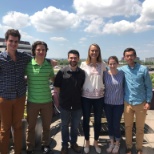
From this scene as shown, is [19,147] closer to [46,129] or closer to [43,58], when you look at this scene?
[46,129]

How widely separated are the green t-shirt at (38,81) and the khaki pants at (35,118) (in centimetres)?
10

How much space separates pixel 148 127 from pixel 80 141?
6.82ft

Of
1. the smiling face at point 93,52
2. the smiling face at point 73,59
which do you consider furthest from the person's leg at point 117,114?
the smiling face at point 73,59

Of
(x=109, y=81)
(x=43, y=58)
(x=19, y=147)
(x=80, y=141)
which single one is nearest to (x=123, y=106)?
(x=109, y=81)

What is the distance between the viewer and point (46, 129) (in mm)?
4254

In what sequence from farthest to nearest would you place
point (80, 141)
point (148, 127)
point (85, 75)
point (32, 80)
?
1. point (148, 127)
2. point (80, 141)
3. point (85, 75)
4. point (32, 80)

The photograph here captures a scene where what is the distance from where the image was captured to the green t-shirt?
388 centimetres

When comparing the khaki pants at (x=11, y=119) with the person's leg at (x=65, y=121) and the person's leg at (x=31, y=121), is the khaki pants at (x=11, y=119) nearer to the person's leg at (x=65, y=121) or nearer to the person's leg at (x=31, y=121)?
the person's leg at (x=31, y=121)

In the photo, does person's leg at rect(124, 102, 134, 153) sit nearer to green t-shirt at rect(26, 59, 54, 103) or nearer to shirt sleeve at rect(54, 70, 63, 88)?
shirt sleeve at rect(54, 70, 63, 88)

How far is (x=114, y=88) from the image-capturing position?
4219 mm

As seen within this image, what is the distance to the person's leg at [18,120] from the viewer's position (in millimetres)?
3777

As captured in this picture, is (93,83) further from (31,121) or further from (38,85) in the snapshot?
(31,121)

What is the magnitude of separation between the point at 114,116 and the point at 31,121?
1.53 meters

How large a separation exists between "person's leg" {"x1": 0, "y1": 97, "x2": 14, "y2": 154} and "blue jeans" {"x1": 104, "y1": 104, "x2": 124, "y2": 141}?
1.75 m
